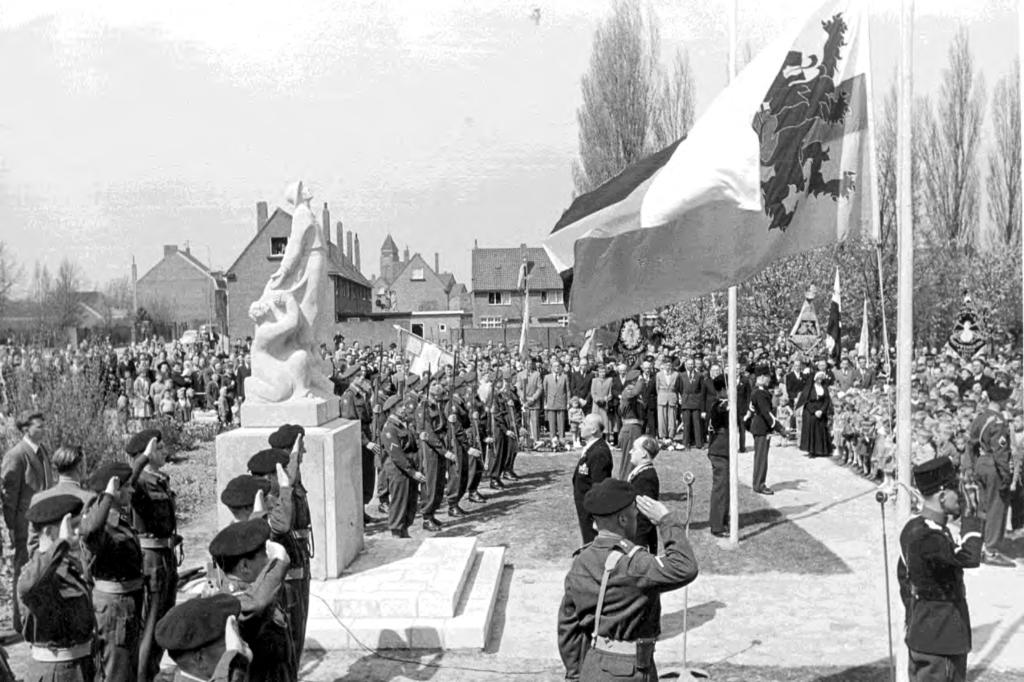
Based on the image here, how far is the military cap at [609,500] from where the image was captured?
15.6ft

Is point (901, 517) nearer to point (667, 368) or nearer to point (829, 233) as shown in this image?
point (829, 233)

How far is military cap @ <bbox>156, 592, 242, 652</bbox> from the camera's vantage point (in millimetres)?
3461

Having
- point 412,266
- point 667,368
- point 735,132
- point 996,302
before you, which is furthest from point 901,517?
point 412,266

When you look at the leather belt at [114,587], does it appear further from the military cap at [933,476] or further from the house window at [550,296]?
the house window at [550,296]

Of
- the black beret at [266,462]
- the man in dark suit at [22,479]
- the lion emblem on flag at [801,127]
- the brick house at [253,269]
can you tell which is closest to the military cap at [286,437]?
the black beret at [266,462]

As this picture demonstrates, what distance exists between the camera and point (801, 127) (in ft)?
22.1

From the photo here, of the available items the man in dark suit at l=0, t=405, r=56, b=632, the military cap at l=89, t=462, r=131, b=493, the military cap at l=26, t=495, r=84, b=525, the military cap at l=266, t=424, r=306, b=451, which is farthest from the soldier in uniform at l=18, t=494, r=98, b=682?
the man in dark suit at l=0, t=405, r=56, b=632

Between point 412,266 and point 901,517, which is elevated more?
point 412,266

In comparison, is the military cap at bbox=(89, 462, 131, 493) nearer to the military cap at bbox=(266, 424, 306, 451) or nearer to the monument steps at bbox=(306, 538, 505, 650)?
the military cap at bbox=(266, 424, 306, 451)

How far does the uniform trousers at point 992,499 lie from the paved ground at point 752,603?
28.1 inches

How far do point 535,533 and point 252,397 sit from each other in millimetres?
4713

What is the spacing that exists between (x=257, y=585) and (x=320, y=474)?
4579mm

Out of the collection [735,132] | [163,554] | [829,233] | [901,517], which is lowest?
[163,554]

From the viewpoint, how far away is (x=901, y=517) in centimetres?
572
